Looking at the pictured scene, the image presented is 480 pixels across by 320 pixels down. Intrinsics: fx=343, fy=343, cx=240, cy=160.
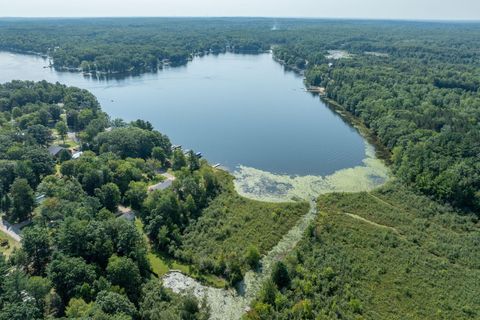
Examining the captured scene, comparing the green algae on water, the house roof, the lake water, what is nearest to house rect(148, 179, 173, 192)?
the green algae on water

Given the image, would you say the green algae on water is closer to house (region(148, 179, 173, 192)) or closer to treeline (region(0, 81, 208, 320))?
house (region(148, 179, 173, 192))

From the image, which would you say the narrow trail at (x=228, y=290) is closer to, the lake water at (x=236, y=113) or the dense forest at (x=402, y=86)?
the lake water at (x=236, y=113)

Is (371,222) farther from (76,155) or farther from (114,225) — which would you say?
(76,155)

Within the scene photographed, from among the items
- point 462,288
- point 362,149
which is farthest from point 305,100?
point 462,288

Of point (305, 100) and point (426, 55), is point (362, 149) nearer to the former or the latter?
point (305, 100)

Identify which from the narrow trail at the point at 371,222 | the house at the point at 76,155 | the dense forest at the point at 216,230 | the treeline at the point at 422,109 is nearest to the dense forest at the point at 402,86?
the treeline at the point at 422,109

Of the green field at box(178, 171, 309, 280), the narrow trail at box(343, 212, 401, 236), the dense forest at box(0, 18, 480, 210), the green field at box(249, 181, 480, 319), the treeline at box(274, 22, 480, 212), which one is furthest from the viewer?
the dense forest at box(0, 18, 480, 210)
